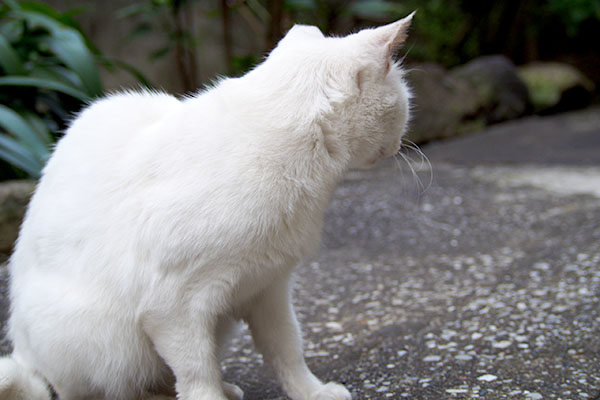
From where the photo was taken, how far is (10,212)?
2.45 m

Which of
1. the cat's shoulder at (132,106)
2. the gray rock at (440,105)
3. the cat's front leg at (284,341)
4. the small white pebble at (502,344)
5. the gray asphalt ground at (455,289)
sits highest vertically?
the cat's shoulder at (132,106)

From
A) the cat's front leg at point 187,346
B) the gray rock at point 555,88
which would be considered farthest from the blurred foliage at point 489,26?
the cat's front leg at point 187,346

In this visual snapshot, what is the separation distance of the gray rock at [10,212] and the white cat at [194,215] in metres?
1.01

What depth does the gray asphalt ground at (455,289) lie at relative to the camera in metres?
1.77

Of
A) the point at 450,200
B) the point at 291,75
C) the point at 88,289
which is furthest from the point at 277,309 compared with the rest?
the point at 450,200

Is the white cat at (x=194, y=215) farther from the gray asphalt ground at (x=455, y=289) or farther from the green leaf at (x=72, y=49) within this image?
the green leaf at (x=72, y=49)

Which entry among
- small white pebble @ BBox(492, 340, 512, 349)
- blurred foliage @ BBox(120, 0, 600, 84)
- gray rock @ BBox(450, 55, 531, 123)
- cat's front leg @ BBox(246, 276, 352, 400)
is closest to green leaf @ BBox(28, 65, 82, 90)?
cat's front leg @ BBox(246, 276, 352, 400)

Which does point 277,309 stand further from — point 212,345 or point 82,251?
point 82,251

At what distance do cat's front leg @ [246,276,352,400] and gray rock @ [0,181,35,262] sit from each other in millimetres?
1218

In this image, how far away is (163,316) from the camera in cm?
134

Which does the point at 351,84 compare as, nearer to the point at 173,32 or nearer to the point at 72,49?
the point at 72,49

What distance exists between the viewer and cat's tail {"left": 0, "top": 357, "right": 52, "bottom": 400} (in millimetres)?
1417

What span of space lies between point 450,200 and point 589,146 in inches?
74.5

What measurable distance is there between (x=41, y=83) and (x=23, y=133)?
27 centimetres
